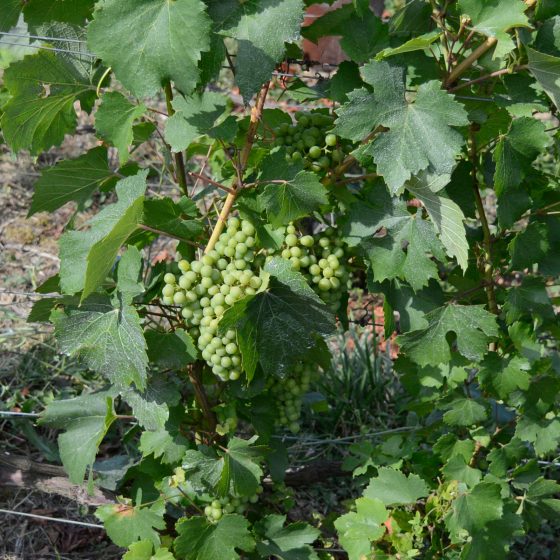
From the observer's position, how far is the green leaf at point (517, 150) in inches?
66.9

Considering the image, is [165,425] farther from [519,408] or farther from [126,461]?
[519,408]

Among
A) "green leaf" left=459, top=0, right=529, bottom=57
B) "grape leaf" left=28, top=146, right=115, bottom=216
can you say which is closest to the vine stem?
"grape leaf" left=28, top=146, right=115, bottom=216

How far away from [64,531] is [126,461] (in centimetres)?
43

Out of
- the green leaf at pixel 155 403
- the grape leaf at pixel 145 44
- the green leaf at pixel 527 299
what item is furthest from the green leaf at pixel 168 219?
the green leaf at pixel 527 299

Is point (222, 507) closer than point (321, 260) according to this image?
No

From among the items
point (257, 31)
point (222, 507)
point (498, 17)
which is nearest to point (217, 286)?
point (257, 31)

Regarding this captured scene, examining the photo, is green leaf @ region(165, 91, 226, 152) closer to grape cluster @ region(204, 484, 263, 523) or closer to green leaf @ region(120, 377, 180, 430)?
green leaf @ region(120, 377, 180, 430)

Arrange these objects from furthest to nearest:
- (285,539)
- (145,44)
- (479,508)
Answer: (285,539) → (479,508) → (145,44)

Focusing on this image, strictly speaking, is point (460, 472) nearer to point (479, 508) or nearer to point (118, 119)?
point (479, 508)

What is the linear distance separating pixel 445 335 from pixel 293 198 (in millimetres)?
569

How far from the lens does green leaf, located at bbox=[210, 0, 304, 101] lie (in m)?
1.46

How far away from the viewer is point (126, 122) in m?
1.71

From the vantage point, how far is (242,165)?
5.65ft

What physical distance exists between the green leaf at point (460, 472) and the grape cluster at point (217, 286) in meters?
0.74
